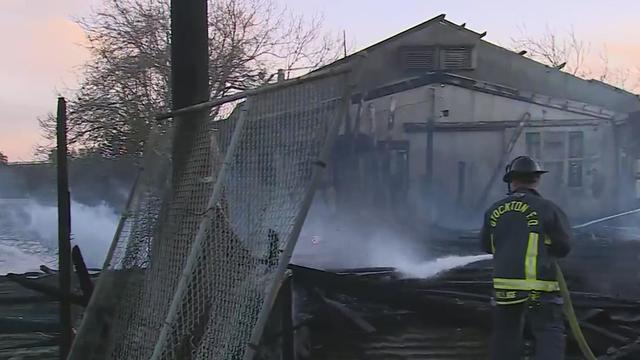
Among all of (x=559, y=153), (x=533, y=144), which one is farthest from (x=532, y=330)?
(x=559, y=153)

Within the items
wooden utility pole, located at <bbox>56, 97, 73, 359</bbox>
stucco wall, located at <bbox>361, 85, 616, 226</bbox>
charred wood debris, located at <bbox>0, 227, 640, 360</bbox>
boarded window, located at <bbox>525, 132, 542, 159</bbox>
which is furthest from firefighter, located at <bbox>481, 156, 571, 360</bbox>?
boarded window, located at <bbox>525, 132, 542, 159</bbox>

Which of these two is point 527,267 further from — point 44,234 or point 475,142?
point 44,234

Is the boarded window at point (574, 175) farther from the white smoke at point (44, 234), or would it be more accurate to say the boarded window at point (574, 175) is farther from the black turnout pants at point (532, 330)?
the black turnout pants at point (532, 330)

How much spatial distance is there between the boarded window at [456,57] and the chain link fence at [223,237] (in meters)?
16.2

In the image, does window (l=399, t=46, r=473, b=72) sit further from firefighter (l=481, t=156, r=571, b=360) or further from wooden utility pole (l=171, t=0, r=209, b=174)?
firefighter (l=481, t=156, r=571, b=360)

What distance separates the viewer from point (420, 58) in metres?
20.5

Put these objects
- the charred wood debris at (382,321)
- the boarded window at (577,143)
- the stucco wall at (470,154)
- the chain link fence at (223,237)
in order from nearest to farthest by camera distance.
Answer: the chain link fence at (223,237) < the charred wood debris at (382,321) < the stucco wall at (470,154) < the boarded window at (577,143)

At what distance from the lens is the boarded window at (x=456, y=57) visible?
20.5 meters

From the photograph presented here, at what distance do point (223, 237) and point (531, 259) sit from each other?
199cm

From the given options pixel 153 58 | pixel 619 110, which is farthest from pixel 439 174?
pixel 153 58

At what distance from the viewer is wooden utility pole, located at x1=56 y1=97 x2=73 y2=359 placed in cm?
562

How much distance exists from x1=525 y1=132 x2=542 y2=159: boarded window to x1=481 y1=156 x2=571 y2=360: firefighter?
15.0 m

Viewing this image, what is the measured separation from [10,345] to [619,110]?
17690mm

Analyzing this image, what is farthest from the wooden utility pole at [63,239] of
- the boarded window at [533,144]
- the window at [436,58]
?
the boarded window at [533,144]
